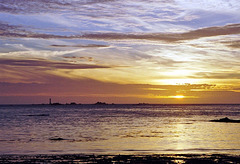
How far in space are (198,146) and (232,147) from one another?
408cm

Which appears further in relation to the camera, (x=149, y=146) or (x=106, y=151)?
(x=149, y=146)

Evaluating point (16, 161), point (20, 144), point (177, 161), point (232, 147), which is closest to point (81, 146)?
point (20, 144)

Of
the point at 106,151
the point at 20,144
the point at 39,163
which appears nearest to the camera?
the point at 39,163

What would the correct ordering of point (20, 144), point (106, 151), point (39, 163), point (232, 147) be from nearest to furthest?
point (39, 163)
point (106, 151)
point (232, 147)
point (20, 144)

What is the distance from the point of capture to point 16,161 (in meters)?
29.6

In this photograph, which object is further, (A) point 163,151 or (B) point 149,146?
(B) point 149,146

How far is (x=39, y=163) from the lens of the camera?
2830cm

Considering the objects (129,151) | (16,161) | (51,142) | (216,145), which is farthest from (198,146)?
(16,161)

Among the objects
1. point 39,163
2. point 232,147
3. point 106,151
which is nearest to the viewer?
point 39,163

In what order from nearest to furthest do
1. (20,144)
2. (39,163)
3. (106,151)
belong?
(39,163) < (106,151) < (20,144)

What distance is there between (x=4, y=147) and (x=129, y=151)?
51.4ft

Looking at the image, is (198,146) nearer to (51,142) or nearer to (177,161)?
(177,161)

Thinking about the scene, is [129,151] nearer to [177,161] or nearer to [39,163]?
[177,161]

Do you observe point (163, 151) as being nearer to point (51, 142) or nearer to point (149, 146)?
point (149, 146)
